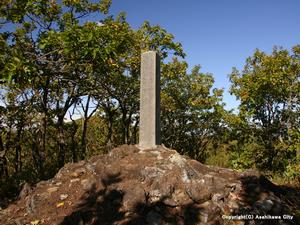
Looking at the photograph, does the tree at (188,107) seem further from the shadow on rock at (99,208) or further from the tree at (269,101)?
the shadow on rock at (99,208)

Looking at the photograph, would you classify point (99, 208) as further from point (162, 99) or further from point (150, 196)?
point (162, 99)

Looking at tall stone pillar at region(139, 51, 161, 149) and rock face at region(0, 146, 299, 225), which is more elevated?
tall stone pillar at region(139, 51, 161, 149)

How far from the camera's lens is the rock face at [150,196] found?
6.69 metres

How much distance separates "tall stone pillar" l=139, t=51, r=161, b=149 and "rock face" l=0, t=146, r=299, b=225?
3.01 feet

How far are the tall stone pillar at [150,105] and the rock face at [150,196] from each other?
3.01 ft

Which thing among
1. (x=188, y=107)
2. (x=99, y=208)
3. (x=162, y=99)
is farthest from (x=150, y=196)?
(x=188, y=107)

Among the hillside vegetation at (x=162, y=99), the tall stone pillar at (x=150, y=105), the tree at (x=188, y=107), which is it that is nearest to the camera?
the tall stone pillar at (x=150, y=105)

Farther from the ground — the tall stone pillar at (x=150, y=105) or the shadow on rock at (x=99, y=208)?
the tall stone pillar at (x=150, y=105)

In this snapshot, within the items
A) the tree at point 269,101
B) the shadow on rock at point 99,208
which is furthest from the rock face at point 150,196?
the tree at point 269,101

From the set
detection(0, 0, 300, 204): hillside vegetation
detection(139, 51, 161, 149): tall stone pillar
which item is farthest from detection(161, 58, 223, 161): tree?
detection(139, 51, 161, 149): tall stone pillar

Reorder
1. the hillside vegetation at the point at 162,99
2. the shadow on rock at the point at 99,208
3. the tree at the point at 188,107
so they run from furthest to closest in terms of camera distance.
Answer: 1. the tree at the point at 188,107
2. the hillside vegetation at the point at 162,99
3. the shadow on rock at the point at 99,208

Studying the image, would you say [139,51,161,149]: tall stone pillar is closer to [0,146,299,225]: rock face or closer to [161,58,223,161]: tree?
[0,146,299,225]: rock face

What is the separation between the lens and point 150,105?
970 cm

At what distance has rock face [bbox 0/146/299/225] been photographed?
22.0 ft
